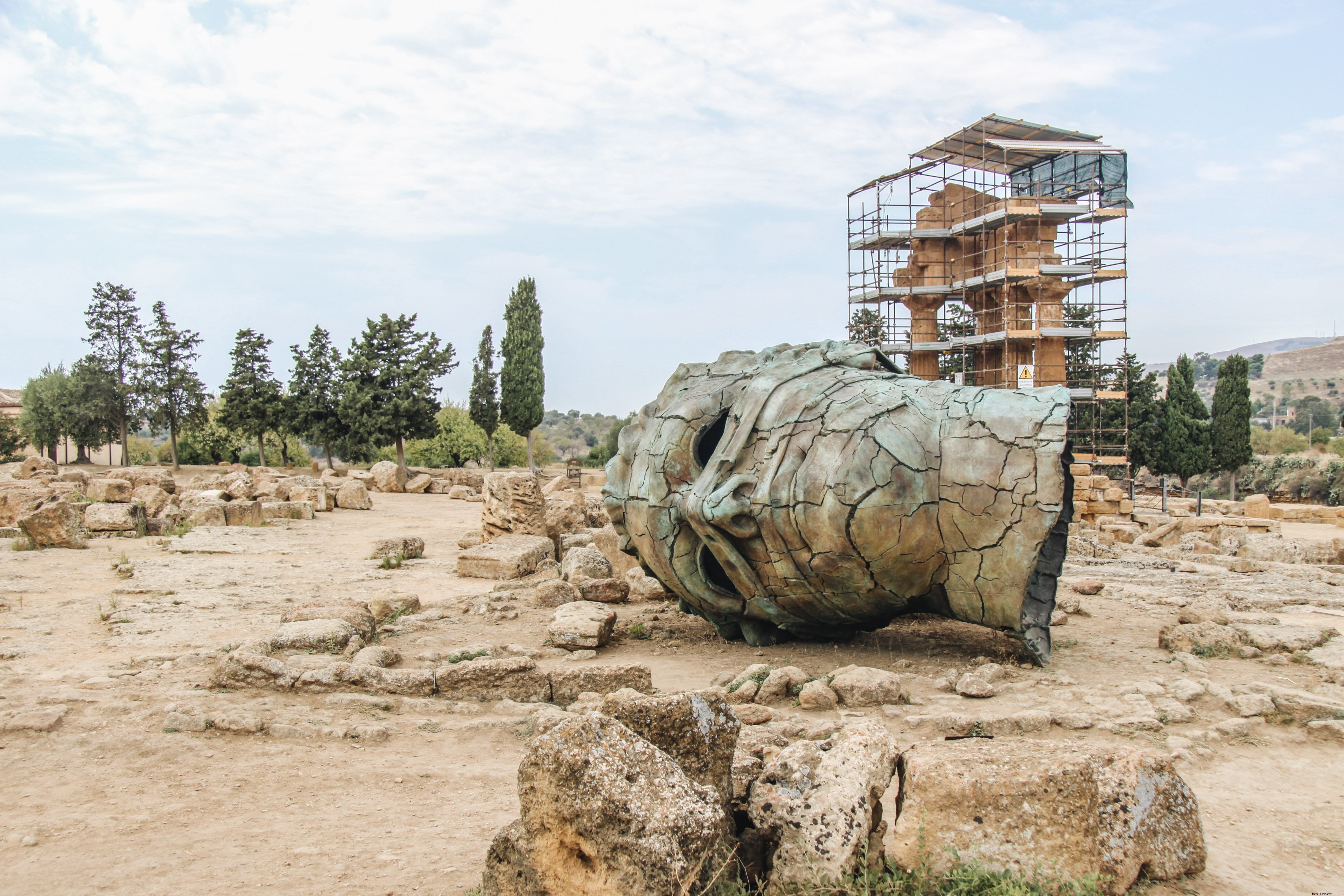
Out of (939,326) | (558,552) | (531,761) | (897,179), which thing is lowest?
(558,552)

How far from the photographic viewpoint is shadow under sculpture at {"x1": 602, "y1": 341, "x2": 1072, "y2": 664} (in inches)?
229

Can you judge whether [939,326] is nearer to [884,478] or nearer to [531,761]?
[884,478]

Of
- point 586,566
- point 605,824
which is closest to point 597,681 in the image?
point 605,824

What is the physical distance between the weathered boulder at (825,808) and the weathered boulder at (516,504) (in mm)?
9908

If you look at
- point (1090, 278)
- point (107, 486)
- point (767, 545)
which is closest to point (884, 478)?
point (767, 545)

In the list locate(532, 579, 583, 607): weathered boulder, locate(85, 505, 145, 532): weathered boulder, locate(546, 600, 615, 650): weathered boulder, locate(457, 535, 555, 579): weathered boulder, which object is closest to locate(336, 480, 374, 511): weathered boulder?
locate(85, 505, 145, 532): weathered boulder

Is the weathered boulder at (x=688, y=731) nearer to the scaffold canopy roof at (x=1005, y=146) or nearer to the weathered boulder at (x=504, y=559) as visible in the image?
the weathered boulder at (x=504, y=559)

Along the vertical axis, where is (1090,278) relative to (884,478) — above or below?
above

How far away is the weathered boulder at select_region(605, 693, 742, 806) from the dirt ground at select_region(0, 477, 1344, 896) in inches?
33.9

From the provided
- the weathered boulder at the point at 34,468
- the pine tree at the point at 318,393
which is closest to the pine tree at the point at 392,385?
the pine tree at the point at 318,393

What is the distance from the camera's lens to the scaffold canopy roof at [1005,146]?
76.5ft

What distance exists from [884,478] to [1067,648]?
236cm

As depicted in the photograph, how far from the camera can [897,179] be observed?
24.9 metres

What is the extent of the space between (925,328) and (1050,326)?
325 cm
